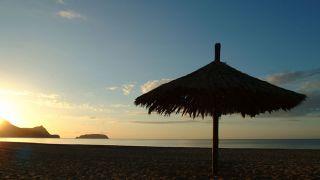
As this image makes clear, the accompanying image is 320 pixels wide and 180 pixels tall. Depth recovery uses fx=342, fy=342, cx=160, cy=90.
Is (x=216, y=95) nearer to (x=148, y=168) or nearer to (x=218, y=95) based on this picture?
(x=218, y=95)

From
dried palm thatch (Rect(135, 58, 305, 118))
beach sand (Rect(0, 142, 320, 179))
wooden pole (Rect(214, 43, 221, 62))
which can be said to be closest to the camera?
dried palm thatch (Rect(135, 58, 305, 118))

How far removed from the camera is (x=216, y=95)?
28.8ft

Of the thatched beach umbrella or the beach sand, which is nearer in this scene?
the thatched beach umbrella

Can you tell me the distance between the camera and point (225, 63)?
918 cm

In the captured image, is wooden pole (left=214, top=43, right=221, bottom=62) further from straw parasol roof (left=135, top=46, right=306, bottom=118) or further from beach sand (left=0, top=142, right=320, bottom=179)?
beach sand (left=0, top=142, right=320, bottom=179)

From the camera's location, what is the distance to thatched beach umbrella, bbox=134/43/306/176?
789 centimetres

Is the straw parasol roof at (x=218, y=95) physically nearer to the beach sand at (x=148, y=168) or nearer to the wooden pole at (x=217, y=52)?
the wooden pole at (x=217, y=52)

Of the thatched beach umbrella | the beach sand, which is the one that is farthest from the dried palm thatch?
the beach sand

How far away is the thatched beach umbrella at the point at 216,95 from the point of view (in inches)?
311

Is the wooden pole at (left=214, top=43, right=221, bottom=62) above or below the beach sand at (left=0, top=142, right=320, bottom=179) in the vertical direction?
above

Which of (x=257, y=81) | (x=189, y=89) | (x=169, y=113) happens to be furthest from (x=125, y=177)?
(x=257, y=81)

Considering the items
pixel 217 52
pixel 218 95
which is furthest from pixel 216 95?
pixel 217 52

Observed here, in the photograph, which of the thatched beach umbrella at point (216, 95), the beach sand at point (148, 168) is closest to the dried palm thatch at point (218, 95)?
the thatched beach umbrella at point (216, 95)

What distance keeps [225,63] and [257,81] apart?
1064mm
